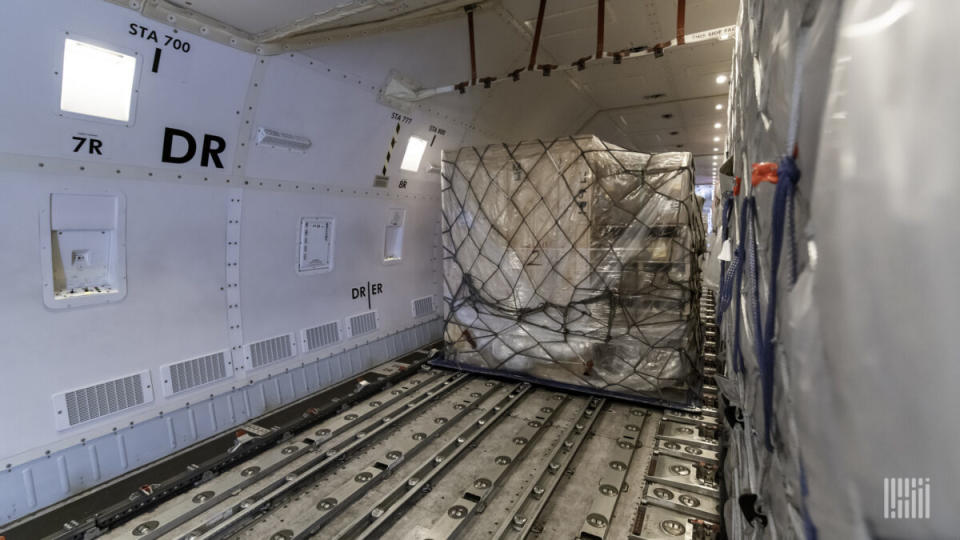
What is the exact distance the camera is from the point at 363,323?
495 centimetres

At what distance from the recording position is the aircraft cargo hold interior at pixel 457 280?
560 millimetres

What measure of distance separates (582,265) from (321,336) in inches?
103

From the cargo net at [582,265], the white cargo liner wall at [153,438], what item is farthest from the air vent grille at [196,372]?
the cargo net at [582,265]

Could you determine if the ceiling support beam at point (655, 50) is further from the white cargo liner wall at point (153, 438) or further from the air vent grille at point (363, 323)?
the white cargo liner wall at point (153, 438)

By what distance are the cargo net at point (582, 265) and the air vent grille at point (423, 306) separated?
108cm

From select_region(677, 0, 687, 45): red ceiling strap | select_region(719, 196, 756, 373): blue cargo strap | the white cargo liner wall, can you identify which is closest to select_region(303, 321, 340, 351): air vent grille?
the white cargo liner wall

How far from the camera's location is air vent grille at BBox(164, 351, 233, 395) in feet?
10.5

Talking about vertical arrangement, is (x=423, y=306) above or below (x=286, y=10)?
below

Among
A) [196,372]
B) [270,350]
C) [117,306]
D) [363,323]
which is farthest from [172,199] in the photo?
[363,323]

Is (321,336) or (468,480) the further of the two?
(321,336)

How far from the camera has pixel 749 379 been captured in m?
1.62

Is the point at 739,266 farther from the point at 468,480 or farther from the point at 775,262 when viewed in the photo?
the point at 468,480

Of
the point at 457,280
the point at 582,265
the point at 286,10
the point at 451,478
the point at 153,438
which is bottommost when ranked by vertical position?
Answer: the point at 451,478

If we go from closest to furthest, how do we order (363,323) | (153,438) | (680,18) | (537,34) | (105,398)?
(105,398) → (153,438) → (680,18) → (537,34) → (363,323)
